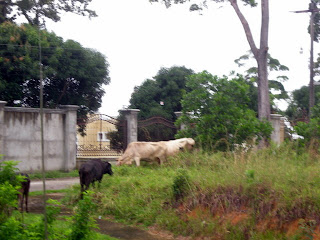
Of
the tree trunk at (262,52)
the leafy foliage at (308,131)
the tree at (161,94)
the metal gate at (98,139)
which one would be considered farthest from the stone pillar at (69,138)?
the leafy foliage at (308,131)

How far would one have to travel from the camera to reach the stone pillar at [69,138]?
18359mm

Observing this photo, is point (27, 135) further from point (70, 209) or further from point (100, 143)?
point (70, 209)

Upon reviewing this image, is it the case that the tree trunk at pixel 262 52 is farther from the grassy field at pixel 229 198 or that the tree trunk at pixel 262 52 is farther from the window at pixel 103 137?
the window at pixel 103 137

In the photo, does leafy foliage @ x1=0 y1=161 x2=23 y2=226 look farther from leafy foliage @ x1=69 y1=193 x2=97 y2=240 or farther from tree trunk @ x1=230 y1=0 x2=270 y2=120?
tree trunk @ x1=230 y1=0 x2=270 y2=120

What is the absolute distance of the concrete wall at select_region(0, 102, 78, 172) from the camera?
16719mm

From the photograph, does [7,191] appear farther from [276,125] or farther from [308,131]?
[276,125]

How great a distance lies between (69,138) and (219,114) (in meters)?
7.58

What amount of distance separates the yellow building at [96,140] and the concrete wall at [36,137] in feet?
3.23

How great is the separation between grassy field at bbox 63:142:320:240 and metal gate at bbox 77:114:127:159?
27.8 feet

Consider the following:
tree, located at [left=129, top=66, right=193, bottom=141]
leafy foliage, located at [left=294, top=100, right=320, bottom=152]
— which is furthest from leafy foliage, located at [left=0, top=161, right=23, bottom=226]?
tree, located at [left=129, top=66, right=193, bottom=141]

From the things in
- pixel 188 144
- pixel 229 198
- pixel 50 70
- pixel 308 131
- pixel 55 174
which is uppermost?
pixel 50 70

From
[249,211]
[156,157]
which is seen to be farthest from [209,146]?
[249,211]

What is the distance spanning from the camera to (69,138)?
723 inches

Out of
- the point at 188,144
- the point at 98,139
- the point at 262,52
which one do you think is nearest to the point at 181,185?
the point at 188,144
